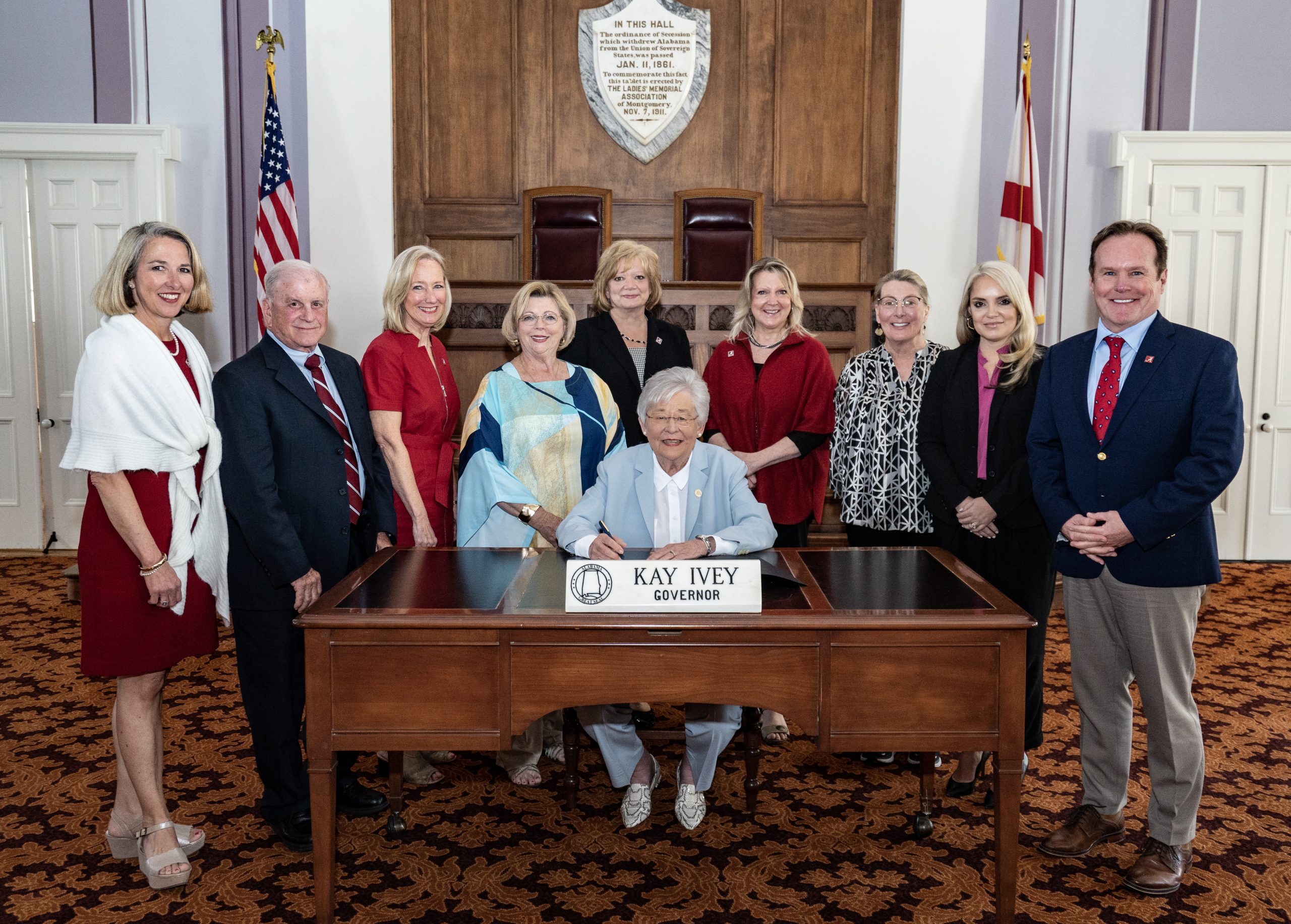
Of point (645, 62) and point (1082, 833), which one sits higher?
point (645, 62)

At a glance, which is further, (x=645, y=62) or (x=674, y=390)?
(x=645, y=62)

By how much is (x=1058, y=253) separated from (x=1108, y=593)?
4278mm

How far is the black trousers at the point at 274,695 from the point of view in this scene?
2658 mm

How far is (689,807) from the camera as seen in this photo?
112 inches

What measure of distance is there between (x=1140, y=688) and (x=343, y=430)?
7.39 ft

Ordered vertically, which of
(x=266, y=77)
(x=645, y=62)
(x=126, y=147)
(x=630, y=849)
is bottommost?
(x=630, y=849)

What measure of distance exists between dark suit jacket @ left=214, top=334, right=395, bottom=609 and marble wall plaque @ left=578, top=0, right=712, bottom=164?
4.54 meters

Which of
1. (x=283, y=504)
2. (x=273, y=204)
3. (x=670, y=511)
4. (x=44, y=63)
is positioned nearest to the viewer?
(x=283, y=504)

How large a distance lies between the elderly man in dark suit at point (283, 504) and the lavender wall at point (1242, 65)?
19.8 feet

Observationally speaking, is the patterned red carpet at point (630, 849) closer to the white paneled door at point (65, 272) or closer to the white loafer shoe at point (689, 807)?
the white loafer shoe at point (689, 807)

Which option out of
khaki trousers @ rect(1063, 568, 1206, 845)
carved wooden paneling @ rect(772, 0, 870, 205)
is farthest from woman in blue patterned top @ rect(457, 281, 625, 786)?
carved wooden paneling @ rect(772, 0, 870, 205)

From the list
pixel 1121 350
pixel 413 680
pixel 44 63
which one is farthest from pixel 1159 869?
pixel 44 63

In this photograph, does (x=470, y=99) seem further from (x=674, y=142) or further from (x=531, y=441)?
(x=531, y=441)

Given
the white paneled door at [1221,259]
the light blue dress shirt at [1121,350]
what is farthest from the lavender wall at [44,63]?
the white paneled door at [1221,259]
